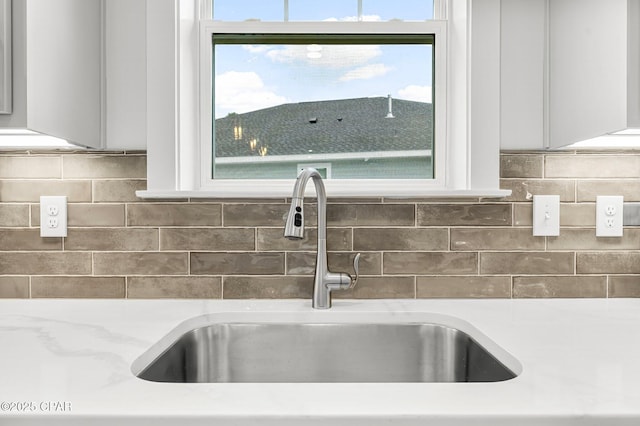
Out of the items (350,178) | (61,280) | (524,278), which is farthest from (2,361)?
(524,278)

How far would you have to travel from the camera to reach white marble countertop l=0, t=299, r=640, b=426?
0.65 m

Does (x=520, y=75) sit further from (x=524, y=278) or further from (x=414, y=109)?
(x=524, y=278)

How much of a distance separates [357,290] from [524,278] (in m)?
0.50

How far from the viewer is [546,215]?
1390 millimetres

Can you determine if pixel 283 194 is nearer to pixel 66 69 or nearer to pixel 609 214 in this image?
pixel 66 69

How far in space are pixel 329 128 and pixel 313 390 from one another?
98 cm

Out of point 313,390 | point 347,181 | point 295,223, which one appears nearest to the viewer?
point 313,390

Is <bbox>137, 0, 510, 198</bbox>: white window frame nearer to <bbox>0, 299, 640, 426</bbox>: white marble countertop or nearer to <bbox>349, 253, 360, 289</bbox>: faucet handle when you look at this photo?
<bbox>349, 253, 360, 289</bbox>: faucet handle

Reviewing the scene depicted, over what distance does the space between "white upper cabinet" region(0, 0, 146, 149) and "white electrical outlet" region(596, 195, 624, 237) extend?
53.7 inches

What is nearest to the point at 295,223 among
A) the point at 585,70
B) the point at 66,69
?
the point at 66,69

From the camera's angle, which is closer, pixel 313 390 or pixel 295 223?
pixel 313 390

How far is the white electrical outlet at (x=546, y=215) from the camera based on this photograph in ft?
4.56

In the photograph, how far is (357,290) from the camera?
1397 millimetres

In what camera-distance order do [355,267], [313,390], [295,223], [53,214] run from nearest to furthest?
[313,390] → [295,223] → [355,267] → [53,214]
